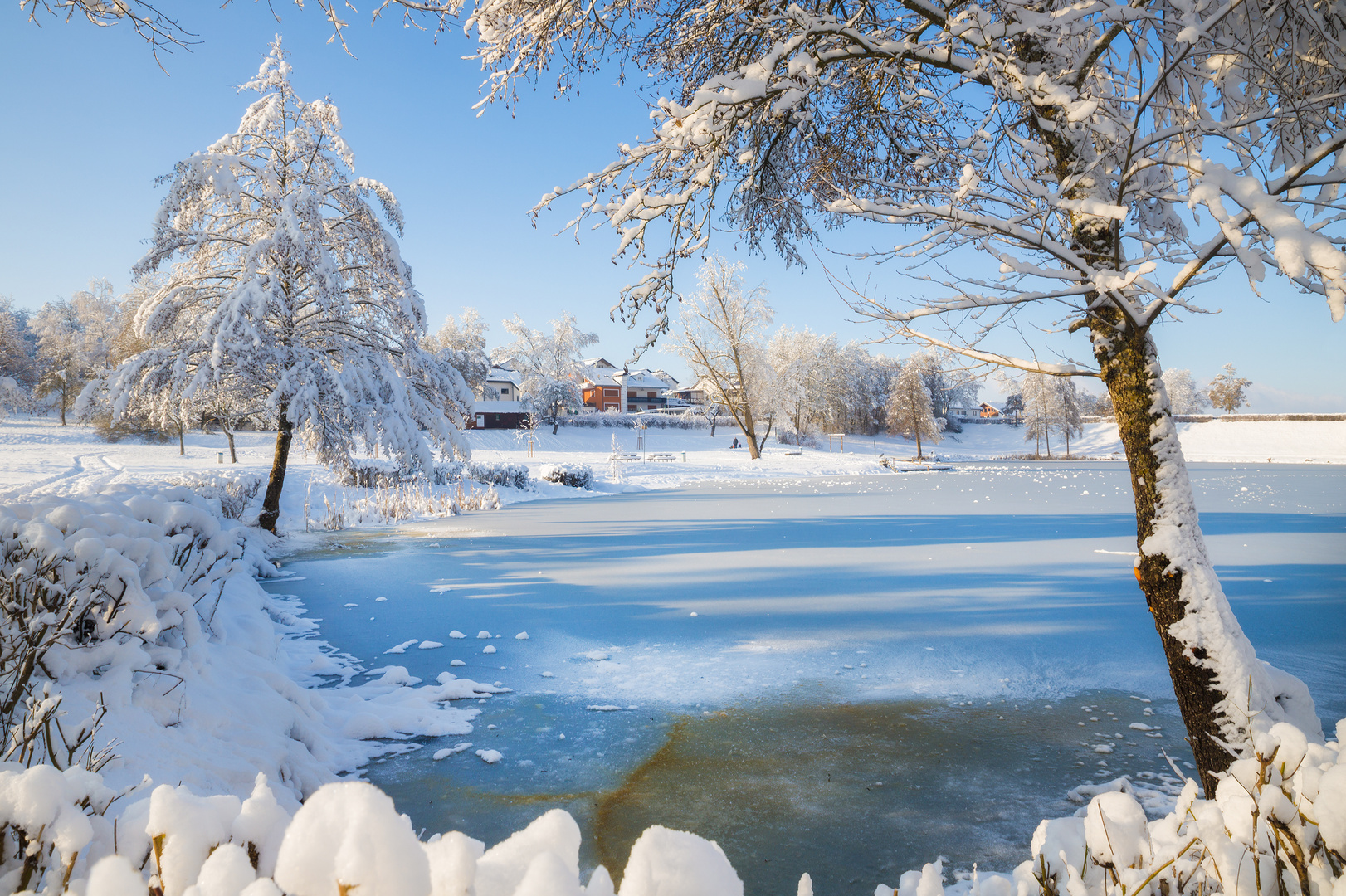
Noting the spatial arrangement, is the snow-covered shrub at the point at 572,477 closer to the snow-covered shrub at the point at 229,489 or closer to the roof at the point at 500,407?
the snow-covered shrub at the point at 229,489

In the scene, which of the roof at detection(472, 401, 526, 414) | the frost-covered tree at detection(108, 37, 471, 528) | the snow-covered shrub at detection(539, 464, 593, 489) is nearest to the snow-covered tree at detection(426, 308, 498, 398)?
the roof at detection(472, 401, 526, 414)

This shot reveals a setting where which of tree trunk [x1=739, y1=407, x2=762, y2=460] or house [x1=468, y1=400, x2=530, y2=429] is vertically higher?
house [x1=468, y1=400, x2=530, y2=429]

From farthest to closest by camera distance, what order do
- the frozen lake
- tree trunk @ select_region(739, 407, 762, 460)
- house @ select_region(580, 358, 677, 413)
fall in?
house @ select_region(580, 358, 677, 413) < tree trunk @ select_region(739, 407, 762, 460) < the frozen lake

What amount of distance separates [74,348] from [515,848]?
5817 centimetres

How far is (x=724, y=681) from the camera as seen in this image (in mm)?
5391

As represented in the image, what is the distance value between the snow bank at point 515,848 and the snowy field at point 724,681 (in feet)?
5.52

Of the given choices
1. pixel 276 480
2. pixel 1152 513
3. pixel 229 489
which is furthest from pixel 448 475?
pixel 1152 513

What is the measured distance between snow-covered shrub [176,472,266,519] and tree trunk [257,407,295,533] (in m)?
0.47

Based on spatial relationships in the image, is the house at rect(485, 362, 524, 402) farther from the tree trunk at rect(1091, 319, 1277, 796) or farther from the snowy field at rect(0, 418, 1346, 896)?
the tree trunk at rect(1091, 319, 1277, 796)

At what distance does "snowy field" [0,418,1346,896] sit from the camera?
3.26 meters

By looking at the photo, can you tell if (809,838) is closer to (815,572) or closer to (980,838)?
(980,838)

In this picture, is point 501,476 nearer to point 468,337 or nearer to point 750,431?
point 750,431

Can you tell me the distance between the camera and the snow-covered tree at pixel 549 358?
57.2 m

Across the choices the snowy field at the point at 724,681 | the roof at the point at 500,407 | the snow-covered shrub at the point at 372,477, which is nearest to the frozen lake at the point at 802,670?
the snowy field at the point at 724,681
